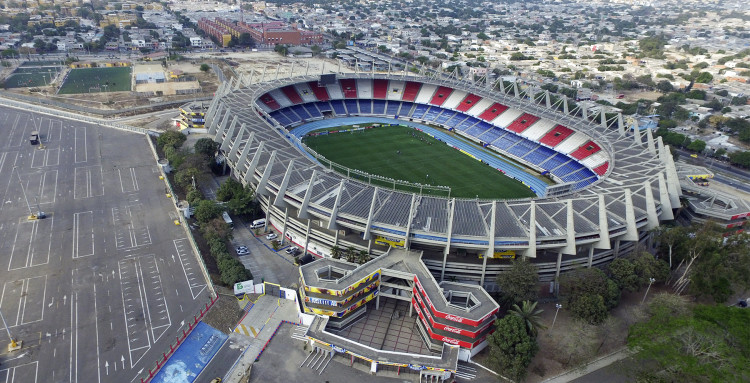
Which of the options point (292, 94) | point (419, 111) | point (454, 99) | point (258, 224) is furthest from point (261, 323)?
point (454, 99)

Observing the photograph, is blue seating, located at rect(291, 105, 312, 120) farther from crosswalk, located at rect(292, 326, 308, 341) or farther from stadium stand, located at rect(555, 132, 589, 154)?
crosswalk, located at rect(292, 326, 308, 341)

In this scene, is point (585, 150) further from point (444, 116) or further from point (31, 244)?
point (31, 244)

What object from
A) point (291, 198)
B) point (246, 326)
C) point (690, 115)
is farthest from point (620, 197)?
point (690, 115)

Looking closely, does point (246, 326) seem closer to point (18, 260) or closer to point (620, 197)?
point (18, 260)

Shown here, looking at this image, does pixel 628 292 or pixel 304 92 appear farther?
pixel 304 92

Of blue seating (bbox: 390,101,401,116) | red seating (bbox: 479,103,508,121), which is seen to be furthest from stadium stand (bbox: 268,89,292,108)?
red seating (bbox: 479,103,508,121)

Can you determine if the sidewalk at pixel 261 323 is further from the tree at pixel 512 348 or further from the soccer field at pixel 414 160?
the soccer field at pixel 414 160

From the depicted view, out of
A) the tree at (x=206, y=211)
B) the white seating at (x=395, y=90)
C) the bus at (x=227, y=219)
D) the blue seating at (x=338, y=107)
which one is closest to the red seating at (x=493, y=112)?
the white seating at (x=395, y=90)
